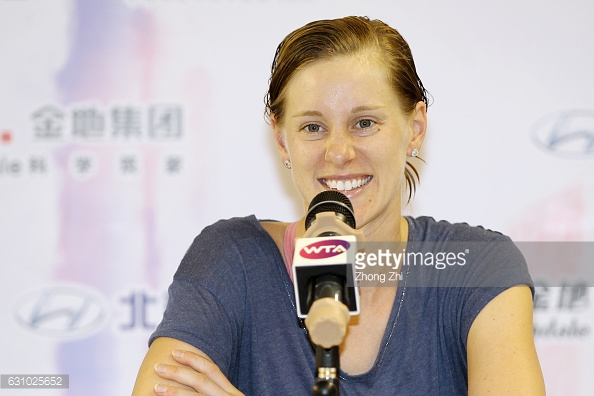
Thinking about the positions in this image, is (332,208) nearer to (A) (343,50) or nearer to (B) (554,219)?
(A) (343,50)

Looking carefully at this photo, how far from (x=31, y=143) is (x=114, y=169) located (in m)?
0.27

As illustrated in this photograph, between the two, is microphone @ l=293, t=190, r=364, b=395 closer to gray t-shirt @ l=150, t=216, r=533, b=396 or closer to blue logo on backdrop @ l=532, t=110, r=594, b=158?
gray t-shirt @ l=150, t=216, r=533, b=396

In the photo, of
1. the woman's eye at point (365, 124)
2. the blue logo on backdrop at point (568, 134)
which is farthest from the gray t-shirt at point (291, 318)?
the blue logo on backdrop at point (568, 134)

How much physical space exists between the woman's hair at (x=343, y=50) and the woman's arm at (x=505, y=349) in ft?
1.61

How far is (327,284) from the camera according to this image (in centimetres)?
100

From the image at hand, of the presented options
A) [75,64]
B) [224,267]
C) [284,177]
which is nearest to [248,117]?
[284,177]

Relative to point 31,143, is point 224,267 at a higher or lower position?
lower

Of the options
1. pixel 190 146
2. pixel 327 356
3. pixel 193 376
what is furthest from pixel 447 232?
pixel 327 356

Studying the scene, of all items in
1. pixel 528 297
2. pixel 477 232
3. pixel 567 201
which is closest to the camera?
pixel 528 297

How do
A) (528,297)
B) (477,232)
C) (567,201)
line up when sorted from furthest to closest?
1. (567,201)
2. (477,232)
3. (528,297)

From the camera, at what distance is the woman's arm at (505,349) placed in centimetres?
148

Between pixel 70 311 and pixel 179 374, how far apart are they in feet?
3.33

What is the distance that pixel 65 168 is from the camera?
2373 mm

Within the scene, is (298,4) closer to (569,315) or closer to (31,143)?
(31,143)
